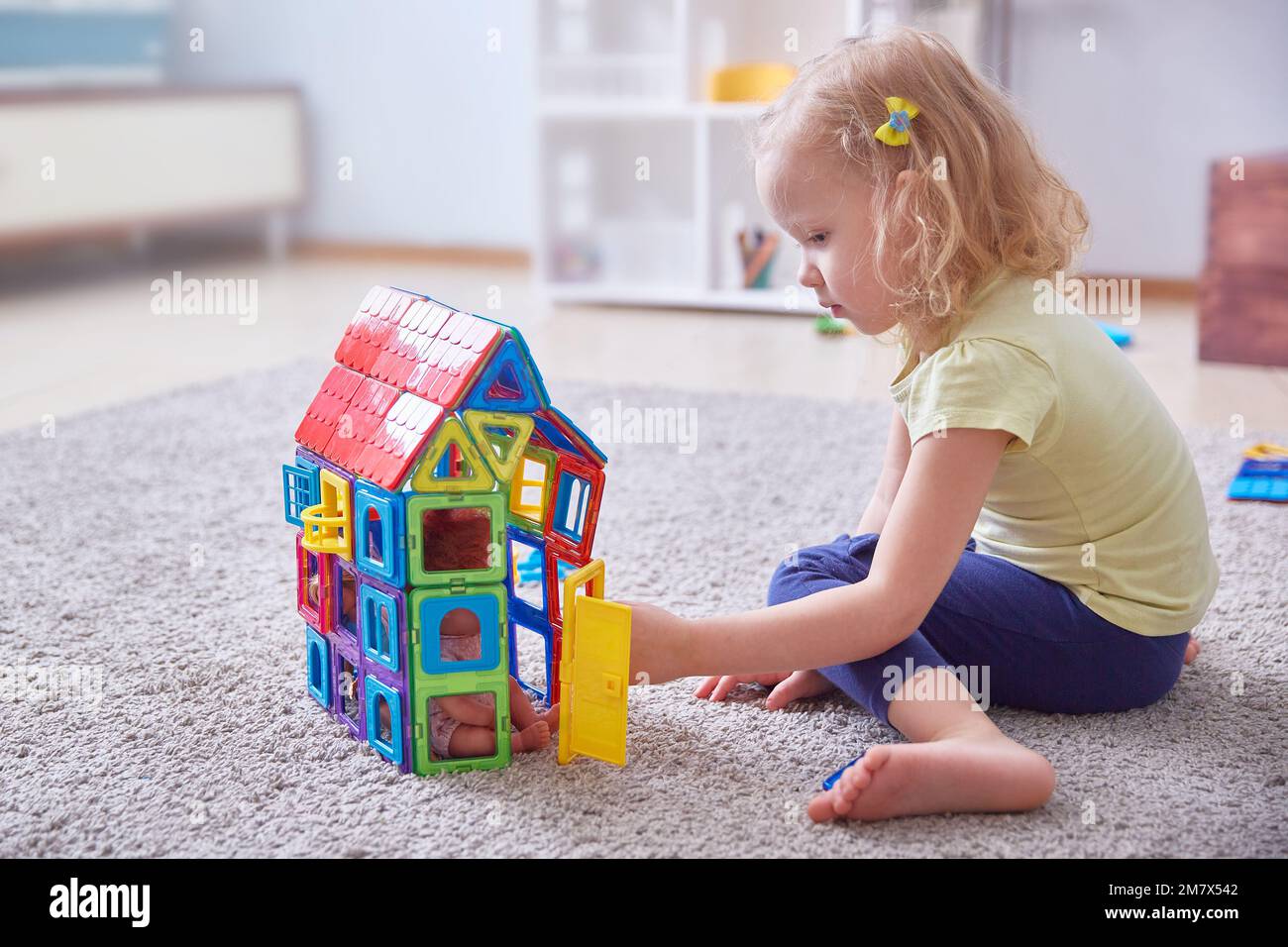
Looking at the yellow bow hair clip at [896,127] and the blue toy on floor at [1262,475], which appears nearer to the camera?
the yellow bow hair clip at [896,127]

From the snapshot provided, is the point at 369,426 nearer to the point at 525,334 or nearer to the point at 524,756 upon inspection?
the point at 524,756

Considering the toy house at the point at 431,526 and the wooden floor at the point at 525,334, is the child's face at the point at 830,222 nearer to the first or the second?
the toy house at the point at 431,526

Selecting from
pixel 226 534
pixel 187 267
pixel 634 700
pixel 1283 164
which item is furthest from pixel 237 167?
pixel 634 700

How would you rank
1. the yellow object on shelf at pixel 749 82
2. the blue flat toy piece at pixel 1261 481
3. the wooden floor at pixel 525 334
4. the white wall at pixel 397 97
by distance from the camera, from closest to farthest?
the blue flat toy piece at pixel 1261 481
the wooden floor at pixel 525 334
the yellow object on shelf at pixel 749 82
the white wall at pixel 397 97

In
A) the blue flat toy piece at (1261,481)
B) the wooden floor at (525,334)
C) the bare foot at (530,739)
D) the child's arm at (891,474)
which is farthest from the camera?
the wooden floor at (525,334)

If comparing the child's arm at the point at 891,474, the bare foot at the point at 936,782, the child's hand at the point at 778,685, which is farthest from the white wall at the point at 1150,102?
the bare foot at the point at 936,782

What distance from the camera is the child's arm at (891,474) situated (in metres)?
1.00

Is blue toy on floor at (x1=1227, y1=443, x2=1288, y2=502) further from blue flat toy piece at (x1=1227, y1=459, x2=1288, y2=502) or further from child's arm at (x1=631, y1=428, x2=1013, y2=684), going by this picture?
child's arm at (x1=631, y1=428, x2=1013, y2=684)

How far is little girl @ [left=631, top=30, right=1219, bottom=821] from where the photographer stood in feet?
2.66

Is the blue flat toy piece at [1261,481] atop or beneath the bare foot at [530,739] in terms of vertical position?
atop

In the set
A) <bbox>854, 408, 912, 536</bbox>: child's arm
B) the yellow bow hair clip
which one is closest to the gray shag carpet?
<bbox>854, 408, 912, 536</bbox>: child's arm

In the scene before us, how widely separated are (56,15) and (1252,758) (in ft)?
10.1

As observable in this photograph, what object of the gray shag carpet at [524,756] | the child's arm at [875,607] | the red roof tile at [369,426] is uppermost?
the red roof tile at [369,426]

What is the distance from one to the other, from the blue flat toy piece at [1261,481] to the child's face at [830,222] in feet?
2.40
